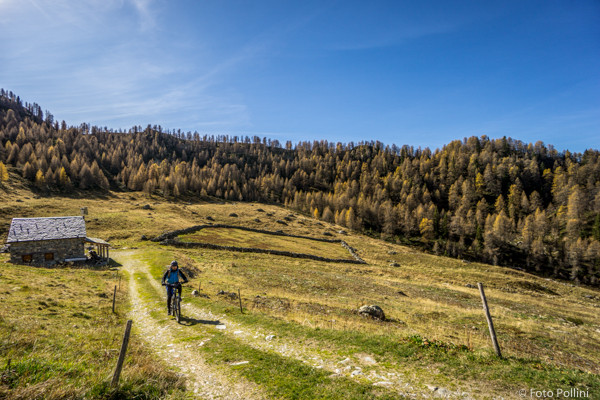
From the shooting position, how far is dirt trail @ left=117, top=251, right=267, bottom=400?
8.71m

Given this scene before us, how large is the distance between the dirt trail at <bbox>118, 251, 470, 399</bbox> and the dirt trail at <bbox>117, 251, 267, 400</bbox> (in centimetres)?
260

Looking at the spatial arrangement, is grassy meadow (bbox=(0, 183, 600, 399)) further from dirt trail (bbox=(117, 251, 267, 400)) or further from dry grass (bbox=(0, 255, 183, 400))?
dirt trail (bbox=(117, 251, 267, 400))

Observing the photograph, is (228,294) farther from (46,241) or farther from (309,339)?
(46,241)

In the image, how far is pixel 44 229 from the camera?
41156 mm

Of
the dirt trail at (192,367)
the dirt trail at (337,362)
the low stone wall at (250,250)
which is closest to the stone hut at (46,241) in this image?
the low stone wall at (250,250)

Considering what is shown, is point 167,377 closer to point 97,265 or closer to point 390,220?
point 97,265

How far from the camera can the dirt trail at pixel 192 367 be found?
8.71 m

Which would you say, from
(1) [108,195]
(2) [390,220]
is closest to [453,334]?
(2) [390,220]

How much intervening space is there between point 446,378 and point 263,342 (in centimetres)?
805

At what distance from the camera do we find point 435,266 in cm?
7100

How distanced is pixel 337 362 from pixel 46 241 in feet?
161

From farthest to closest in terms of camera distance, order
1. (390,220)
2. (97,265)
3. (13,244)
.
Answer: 1. (390,220)
2. (97,265)
3. (13,244)

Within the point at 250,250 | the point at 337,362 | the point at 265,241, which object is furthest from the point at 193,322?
the point at 265,241

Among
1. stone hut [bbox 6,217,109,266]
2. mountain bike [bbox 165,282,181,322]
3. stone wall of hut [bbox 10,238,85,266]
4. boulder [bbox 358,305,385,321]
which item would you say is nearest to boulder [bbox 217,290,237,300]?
mountain bike [bbox 165,282,181,322]
